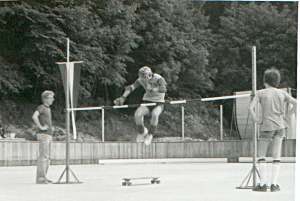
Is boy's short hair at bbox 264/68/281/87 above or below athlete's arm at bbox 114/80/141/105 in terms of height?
above

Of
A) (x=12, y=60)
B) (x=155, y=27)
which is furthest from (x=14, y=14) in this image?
(x=155, y=27)

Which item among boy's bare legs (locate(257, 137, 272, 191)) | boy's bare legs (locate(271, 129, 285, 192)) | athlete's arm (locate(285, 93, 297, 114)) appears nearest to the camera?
athlete's arm (locate(285, 93, 297, 114))

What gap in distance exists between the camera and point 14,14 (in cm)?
1206

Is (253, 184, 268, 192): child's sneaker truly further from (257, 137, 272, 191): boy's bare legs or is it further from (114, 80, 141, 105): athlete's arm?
(114, 80, 141, 105): athlete's arm

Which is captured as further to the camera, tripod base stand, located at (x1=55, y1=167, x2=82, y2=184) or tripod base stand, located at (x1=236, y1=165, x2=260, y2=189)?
tripod base stand, located at (x1=55, y1=167, x2=82, y2=184)

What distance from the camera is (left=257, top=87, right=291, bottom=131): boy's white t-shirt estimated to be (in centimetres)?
1198

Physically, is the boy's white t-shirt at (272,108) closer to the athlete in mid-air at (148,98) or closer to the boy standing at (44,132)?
the athlete in mid-air at (148,98)

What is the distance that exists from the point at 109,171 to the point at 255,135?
1583mm

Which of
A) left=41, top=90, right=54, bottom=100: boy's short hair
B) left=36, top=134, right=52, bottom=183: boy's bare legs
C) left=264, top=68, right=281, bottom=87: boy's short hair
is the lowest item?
left=36, top=134, right=52, bottom=183: boy's bare legs

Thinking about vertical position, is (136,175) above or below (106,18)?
below

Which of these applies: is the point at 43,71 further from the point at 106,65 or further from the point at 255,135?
the point at 255,135

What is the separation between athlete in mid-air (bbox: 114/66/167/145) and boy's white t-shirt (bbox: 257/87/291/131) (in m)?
1.04

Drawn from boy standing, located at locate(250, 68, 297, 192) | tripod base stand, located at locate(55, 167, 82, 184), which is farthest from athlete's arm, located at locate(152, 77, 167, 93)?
tripod base stand, located at locate(55, 167, 82, 184)

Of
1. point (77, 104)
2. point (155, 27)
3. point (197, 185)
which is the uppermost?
point (155, 27)
